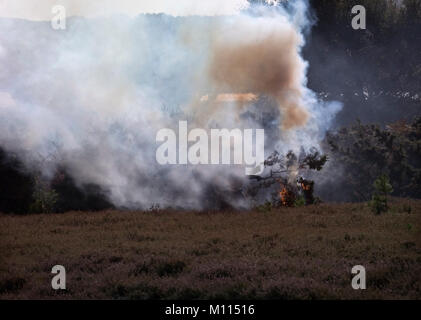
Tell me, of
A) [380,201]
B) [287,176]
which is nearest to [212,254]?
[380,201]

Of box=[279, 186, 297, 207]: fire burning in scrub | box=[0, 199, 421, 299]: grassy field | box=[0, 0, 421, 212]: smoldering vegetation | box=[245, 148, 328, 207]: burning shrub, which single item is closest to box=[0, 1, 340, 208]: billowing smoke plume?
box=[0, 0, 421, 212]: smoldering vegetation

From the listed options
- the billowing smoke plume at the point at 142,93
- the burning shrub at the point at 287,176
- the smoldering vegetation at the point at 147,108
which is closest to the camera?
the smoldering vegetation at the point at 147,108

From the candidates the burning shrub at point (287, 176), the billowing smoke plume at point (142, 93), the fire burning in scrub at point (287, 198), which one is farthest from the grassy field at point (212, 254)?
the billowing smoke plume at point (142, 93)

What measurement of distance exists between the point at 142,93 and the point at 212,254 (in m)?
10.5

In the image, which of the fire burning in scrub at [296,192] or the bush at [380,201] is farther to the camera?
the fire burning in scrub at [296,192]

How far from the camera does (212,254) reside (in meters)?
11.3

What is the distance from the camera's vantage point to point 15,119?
18.6m

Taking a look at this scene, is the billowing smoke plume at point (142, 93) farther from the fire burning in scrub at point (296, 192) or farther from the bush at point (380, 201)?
the bush at point (380, 201)

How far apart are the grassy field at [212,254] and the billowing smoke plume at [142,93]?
2353 millimetres

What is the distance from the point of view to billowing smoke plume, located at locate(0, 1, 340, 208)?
18.9m

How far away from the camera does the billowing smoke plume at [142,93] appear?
62.1 feet

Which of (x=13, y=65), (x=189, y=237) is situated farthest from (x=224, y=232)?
(x=13, y=65)

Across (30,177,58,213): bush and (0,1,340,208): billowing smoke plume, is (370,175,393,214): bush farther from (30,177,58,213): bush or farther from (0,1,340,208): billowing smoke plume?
(30,177,58,213): bush

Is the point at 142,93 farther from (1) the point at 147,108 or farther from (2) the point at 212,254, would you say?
(2) the point at 212,254
